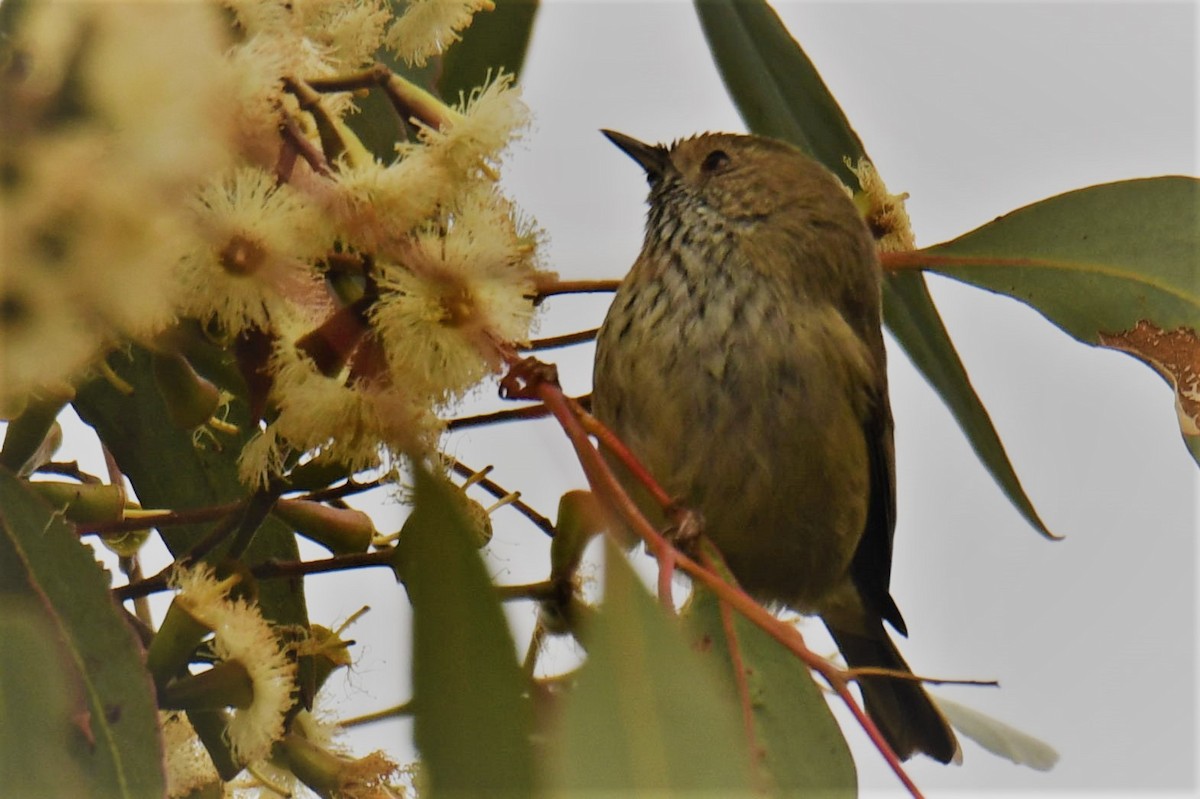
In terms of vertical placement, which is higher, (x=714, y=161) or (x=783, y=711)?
(x=714, y=161)

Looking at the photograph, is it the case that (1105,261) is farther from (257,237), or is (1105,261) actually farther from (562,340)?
(257,237)

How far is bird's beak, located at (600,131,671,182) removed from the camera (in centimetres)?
228

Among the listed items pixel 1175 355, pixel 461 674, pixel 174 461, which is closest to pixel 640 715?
pixel 461 674

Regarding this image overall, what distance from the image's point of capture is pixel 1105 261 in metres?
1.60

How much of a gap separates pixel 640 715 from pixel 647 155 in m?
1.52

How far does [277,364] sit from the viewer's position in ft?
3.26

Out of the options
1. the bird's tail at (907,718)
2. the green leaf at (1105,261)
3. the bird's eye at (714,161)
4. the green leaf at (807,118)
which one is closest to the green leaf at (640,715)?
the green leaf at (1105,261)

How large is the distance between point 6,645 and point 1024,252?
3.69 ft

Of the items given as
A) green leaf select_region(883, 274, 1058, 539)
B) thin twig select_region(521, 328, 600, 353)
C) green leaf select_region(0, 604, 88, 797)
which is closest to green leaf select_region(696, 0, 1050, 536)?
green leaf select_region(883, 274, 1058, 539)

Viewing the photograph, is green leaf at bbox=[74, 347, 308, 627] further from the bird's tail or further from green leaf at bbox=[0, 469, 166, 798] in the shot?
the bird's tail

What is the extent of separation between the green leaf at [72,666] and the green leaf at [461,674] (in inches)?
9.4

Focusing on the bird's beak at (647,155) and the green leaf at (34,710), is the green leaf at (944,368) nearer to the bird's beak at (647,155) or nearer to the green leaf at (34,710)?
the bird's beak at (647,155)

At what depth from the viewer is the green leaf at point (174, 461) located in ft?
4.14

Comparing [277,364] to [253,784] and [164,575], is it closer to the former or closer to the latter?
[164,575]
